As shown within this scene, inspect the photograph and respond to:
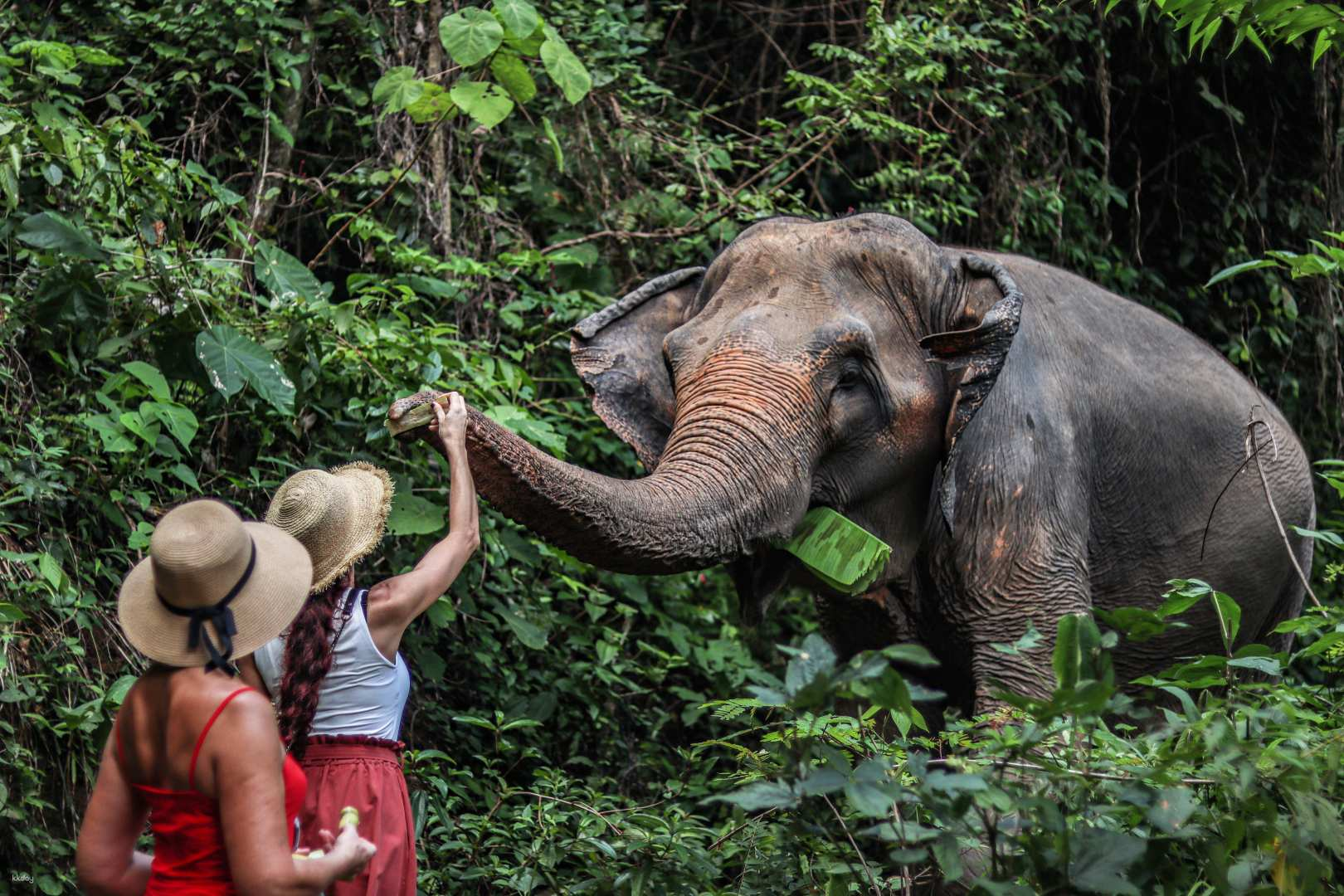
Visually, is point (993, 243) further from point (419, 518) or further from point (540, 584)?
point (419, 518)

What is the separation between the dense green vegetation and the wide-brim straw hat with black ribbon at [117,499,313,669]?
0.87m

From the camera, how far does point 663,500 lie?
4094 mm

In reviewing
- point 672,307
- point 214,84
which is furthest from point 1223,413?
point 214,84

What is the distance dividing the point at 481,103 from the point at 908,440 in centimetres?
202

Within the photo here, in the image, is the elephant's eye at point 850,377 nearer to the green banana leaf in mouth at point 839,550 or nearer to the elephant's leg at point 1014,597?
the green banana leaf in mouth at point 839,550

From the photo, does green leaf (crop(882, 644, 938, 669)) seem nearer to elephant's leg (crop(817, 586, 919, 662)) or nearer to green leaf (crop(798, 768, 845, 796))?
green leaf (crop(798, 768, 845, 796))

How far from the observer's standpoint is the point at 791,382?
457cm

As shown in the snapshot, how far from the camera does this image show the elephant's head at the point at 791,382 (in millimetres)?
4281

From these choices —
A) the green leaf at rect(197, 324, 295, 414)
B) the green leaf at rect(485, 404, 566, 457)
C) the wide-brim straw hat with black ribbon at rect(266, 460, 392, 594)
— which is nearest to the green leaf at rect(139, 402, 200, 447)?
the green leaf at rect(197, 324, 295, 414)

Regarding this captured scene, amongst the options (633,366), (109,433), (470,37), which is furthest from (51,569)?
(470,37)

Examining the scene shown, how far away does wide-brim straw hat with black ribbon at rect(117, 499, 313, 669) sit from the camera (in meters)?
2.52

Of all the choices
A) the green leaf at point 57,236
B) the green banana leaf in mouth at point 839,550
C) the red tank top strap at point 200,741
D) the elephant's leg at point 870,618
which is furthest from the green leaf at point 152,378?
the red tank top strap at point 200,741

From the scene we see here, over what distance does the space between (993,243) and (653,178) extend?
1949mm

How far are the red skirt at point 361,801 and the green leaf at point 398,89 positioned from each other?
10.1 ft
